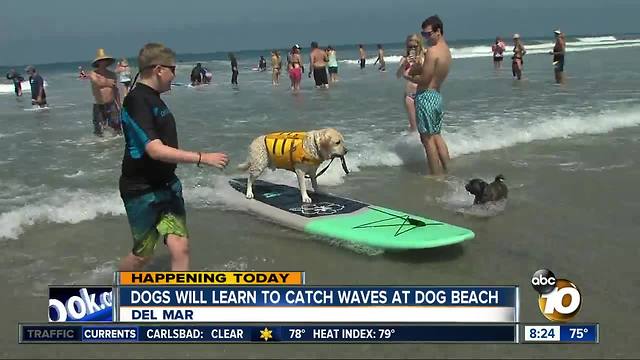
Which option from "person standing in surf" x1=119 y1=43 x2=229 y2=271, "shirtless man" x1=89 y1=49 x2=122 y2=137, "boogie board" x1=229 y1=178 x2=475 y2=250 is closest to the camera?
"person standing in surf" x1=119 y1=43 x2=229 y2=271

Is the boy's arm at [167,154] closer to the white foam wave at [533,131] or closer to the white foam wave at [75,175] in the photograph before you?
the white foam wave at [75,175]

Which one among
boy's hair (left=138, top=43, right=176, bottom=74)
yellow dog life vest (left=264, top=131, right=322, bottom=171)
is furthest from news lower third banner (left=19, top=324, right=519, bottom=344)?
yellow dog life vest (left=264, top=131, right=322, bottom=171)

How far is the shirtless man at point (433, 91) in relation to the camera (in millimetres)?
6777

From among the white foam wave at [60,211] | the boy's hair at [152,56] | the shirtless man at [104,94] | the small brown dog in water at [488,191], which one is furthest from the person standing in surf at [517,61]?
the boy's hair at [152,56]

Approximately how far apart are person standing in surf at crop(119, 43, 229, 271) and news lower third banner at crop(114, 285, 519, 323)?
0.28 metres

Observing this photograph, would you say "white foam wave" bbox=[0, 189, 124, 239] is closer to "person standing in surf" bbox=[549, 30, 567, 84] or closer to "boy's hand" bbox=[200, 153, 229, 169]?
"boy's hand" bbox=[200, 153, 229, 169]

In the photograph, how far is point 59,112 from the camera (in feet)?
51.8

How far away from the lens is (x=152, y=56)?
335cm

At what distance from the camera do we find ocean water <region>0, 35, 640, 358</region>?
368 cm

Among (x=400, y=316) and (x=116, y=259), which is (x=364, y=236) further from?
(x=116, y=259)

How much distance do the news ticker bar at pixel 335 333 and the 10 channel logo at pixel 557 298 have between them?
119 mm

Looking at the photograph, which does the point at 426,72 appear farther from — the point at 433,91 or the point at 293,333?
the point at 293,333

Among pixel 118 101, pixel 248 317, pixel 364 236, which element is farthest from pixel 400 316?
pixel 118 101

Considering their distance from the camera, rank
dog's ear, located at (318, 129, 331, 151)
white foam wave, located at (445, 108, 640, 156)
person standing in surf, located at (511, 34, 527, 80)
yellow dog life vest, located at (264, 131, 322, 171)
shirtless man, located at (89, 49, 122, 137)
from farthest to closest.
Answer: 1. person standing in surf, located at (511, 34, 527, 80)
2. shirtless man, located at (89, 49, 122, 137)
3. white foam wave, located at (445, 108, 640, 156)
4. yellow dog life vest, located at (264, 131, 322, 171)
5. dog's ear, located at (318, 129, 331, 151)
